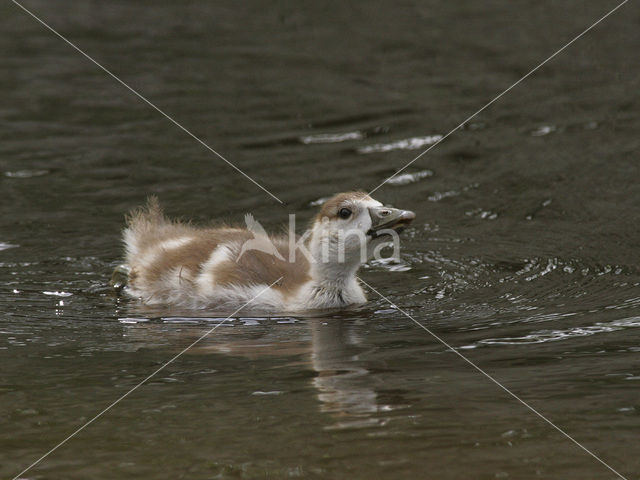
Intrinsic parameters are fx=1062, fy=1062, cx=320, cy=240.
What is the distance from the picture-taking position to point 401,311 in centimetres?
661

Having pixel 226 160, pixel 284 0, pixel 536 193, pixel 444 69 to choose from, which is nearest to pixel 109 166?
pixel 226 160

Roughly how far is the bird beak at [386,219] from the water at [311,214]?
0.54m

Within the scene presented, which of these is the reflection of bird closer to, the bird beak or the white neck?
the white neck

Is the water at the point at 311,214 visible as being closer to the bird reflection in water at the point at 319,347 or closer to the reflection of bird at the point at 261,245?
the bird reflection in water at the point at 319,347

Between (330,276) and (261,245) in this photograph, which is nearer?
(330,276)

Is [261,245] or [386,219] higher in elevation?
[386,219]

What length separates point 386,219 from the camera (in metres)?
6.48

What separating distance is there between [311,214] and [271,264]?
171cm

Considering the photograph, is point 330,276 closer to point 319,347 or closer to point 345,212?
point 345,212

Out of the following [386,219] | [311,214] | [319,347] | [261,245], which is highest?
[311,214]

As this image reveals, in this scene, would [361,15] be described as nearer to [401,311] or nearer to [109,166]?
[109,166]

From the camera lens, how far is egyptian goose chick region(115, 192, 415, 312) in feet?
21.8

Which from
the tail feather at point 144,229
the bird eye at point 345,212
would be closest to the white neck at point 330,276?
the bird eye at point 345,212

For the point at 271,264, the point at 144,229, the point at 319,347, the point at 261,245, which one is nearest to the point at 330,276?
the point at 271,264
